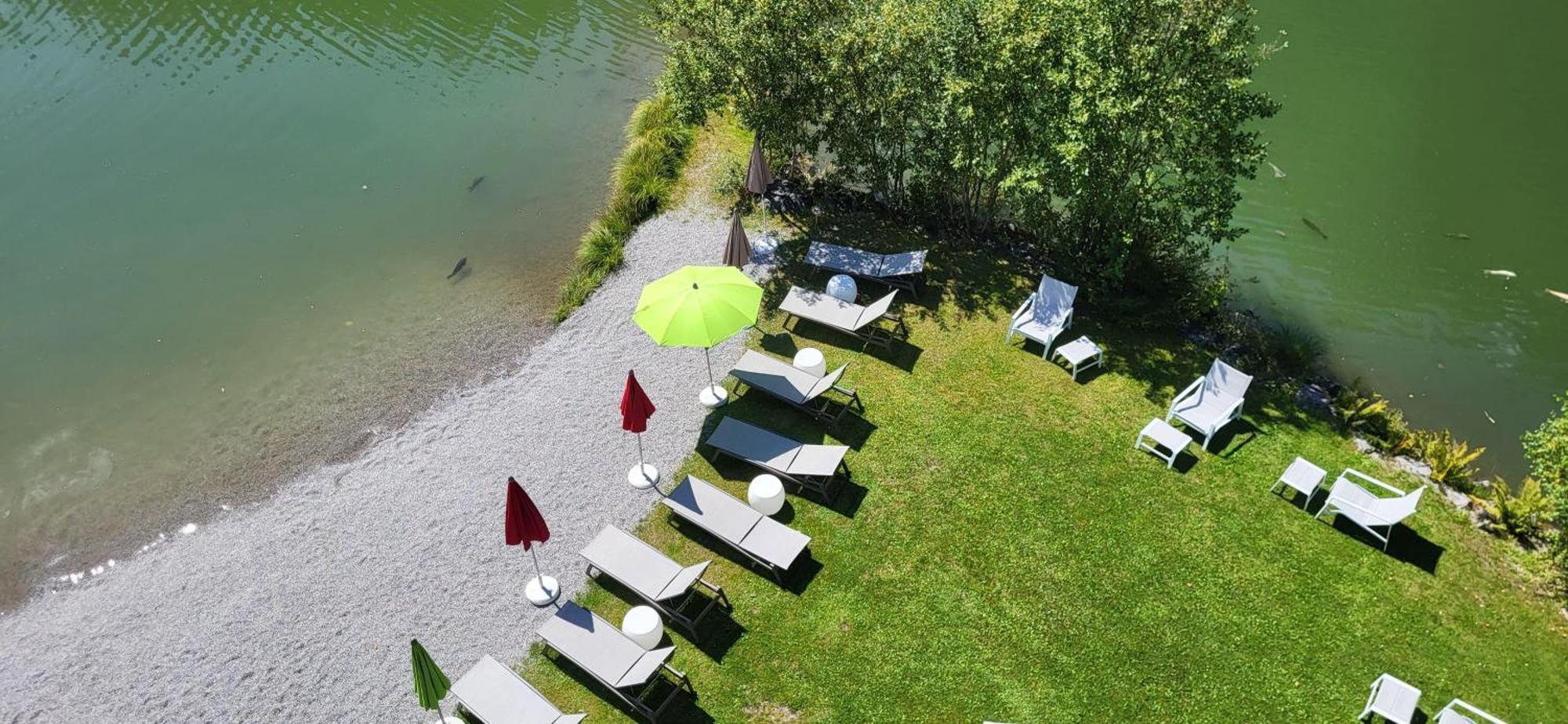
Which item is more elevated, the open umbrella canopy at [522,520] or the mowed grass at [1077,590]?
the open umbrella canopy at [522,520]

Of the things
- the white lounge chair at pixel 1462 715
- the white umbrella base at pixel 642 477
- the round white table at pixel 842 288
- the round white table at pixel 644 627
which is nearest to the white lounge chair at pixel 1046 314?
the round white table at pixel 842 288

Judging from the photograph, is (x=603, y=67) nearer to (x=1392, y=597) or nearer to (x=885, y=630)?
(x=885, y=630)

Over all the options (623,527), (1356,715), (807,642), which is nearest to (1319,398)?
(1356,715)

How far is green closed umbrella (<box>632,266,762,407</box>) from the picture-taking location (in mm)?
13484

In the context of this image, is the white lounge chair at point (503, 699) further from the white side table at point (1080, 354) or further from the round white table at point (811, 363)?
the white side table at point (1080, 354)

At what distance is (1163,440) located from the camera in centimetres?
1363

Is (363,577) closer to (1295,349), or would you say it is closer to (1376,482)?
(1376,482)

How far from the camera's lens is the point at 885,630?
1169 cm

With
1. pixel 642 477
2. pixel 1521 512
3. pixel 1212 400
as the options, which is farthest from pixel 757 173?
pixel 1521 512

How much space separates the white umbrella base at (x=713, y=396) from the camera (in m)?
14.9

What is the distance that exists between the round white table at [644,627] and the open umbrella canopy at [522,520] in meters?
1.47

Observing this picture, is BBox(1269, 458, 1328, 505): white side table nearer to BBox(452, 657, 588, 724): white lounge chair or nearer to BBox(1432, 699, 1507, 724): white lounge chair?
BBox(1432, 699, 1507, 724): white lounge chair

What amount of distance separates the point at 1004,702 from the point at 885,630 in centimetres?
165

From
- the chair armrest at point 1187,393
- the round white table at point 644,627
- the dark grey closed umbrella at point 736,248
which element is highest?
the dark grey closed umbrella at point 736,248
